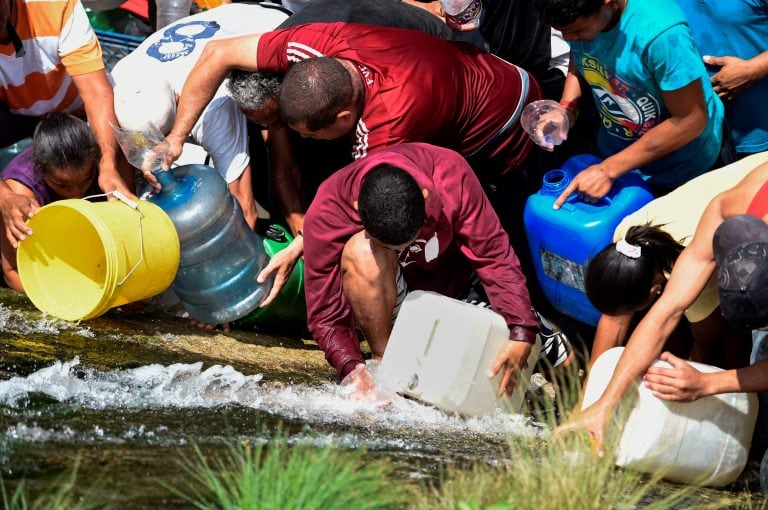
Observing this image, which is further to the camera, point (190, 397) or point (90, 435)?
point (190, 397)

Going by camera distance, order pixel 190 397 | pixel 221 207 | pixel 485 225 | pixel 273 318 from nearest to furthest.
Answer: pixel 190 397, pixel 485 225, pixel 221 207, pixel 273 318

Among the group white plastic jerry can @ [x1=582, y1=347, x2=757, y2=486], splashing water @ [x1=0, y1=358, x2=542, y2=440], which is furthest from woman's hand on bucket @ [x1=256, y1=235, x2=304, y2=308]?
white plastic jerry can @ [x1=582, y1=347, x2=757, y2=486]

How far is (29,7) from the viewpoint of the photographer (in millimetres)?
5105

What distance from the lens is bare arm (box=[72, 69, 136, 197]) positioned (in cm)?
494

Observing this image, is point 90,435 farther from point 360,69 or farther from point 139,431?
point 360,69

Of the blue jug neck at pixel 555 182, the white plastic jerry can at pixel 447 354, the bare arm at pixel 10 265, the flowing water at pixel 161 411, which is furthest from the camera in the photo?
the bare arm at pixel 10 265

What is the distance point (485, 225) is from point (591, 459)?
1330 mm

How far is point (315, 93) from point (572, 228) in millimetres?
→ 1274

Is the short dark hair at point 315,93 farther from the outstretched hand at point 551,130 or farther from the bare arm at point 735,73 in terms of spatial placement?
the bare arm at point 735,73

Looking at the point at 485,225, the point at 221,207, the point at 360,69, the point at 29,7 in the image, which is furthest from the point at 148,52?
the point at 485,225

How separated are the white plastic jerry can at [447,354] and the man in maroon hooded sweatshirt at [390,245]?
0.06 meters

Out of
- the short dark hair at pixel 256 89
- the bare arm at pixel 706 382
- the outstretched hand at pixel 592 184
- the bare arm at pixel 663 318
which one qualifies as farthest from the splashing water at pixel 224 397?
the short dark hair at pixel 256 89

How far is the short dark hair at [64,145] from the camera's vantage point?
15.8ft

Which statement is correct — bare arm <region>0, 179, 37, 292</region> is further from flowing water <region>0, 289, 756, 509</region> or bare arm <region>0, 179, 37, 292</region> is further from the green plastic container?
the green plastic container
